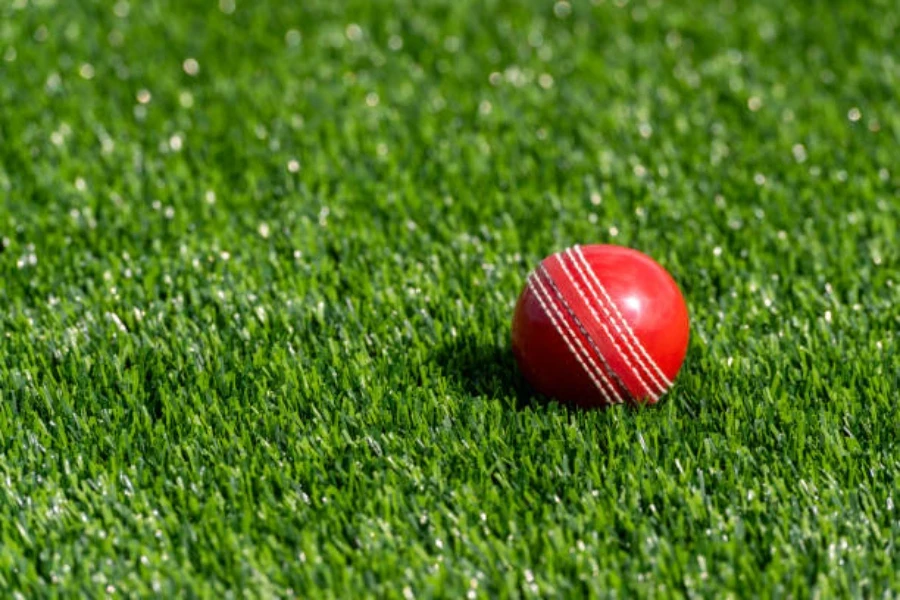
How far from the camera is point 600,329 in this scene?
3443 millimetres

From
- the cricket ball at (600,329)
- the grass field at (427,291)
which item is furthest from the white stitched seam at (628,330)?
the grass field at (427,291)

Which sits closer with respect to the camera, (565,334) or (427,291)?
(565,334)

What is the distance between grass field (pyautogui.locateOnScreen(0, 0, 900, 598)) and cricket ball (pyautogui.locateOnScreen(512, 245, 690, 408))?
0.28 ft

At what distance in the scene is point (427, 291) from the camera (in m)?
4.24

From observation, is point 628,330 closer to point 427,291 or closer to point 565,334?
point 565,334

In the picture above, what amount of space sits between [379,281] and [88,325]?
37.6 inches

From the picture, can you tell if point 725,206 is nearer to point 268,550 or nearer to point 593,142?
point 593,142

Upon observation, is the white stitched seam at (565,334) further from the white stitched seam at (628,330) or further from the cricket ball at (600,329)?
the white stitched seam at (628,330)

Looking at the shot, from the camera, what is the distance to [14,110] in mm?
5480

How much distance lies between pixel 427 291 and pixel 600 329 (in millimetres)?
936

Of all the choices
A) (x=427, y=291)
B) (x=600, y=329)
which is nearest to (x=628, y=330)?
(x=600, y=329)

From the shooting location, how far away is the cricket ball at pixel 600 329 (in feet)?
11.3

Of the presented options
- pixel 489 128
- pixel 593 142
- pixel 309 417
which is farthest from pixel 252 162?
pixel 309 417

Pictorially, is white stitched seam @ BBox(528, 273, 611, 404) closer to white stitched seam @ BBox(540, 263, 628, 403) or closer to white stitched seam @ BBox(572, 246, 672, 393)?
white stitched seam @ BBox(540, 263, 628, 403)
